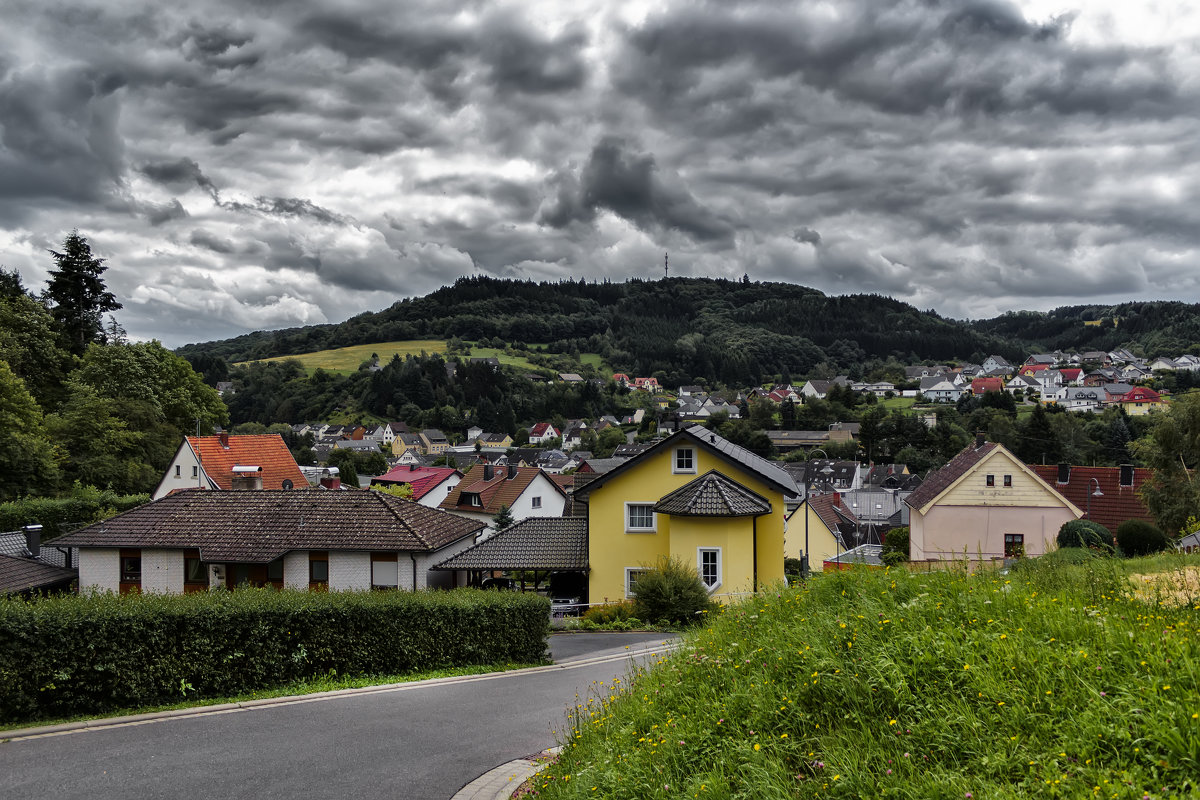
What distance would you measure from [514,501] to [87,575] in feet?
102

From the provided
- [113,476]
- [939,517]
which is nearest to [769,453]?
[939,517]

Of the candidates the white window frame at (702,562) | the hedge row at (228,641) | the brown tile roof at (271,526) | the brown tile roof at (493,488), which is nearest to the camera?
the hedge row at (228,641)

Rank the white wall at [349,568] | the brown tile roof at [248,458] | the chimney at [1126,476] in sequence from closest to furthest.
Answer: the white wall at [349,568] → the chimney at [1126,476] → the brown tile roof at [248,458]

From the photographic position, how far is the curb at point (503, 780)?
7.93 m

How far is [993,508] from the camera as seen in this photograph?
1419 inches

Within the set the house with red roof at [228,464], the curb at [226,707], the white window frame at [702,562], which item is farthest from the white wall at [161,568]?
the house with red roof at [228,464]

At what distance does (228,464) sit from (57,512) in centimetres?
993

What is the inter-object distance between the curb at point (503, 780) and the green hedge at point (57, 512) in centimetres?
3137

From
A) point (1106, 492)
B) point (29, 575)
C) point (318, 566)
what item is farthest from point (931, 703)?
point (1106, 492)

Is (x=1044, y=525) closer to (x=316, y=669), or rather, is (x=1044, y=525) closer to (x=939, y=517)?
(x=939, y=517)

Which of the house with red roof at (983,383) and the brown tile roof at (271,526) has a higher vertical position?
the house with red roof at (983,383)

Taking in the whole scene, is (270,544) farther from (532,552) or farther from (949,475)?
(949,475)

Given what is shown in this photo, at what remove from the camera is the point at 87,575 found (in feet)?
82.1

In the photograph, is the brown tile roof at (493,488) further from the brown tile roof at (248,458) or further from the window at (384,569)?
the window at (384,569)
